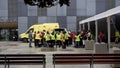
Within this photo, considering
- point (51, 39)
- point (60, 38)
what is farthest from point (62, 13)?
point (51, 39)

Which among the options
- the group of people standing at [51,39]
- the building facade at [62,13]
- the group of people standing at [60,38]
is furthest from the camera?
the building facade at [62,13]

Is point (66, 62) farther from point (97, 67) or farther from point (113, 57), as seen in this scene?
point (97, 67)

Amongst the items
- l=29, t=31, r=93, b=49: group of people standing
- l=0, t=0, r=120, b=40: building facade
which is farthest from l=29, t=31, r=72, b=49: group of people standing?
l=0, t=0, r=120, b=40: building facade

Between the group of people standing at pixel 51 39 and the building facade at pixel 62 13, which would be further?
the building facade at pixel 62 13

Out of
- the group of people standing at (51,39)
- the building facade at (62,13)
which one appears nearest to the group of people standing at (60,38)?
the group of people standing at (51,39)

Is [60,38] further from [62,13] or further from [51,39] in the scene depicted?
[62,13]

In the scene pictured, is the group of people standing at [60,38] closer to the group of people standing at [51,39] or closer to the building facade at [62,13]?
the group of people standing at [51,39]

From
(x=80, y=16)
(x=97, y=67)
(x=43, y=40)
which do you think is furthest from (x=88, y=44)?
(x=80, y=16)

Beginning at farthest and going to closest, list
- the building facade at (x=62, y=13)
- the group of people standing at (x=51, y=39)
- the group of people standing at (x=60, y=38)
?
1. the building facade at (x=62, y=13)
2. the group of people standing at (x=60, y=38)
3. the group of people standing at (x=51, y=39)

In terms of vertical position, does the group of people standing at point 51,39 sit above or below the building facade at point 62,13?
below

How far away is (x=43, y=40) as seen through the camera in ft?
116

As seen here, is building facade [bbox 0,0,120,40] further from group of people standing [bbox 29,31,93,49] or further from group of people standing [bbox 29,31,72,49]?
group of people standing [bbox 29,31,93,49]

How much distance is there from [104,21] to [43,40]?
8410mm

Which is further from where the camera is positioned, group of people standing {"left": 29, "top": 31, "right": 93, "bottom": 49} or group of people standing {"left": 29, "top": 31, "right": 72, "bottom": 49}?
group of people standing {"left": 29, "top": 31, "right": 93, "bottom": 49}
